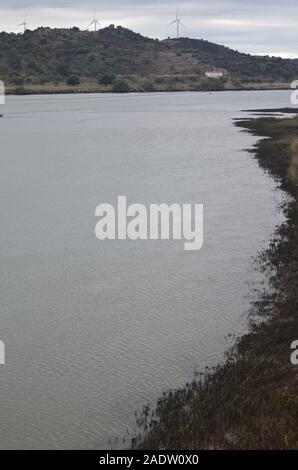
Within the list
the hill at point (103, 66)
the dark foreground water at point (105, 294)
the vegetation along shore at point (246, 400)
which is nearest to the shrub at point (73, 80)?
the hill at point (103, 66)

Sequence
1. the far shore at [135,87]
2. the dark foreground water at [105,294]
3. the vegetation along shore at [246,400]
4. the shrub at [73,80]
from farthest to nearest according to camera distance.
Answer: the shrub at [73,80], the far shore at [135,87], the dark foreground water at [105,294], the vegetation along shore at [246,400]

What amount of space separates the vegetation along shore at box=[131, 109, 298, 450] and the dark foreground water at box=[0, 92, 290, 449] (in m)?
0.44

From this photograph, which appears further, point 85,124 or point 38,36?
point 38,36

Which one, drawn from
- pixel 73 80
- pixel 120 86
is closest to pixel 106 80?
pixel 120 86

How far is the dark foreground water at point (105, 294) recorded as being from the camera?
33.0 feet

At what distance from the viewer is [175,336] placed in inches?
487

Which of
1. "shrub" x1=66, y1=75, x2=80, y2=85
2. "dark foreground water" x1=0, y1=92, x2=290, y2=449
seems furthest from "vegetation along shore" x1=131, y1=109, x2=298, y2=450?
"shrub" x1=66, y1=75, x2=80, y2=85

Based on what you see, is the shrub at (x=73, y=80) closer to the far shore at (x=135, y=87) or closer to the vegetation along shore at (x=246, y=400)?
the far shore at (x=135, y=87)

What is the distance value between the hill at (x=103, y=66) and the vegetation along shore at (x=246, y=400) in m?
115

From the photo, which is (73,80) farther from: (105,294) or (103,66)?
(105,294)

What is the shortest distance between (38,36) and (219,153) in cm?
14397

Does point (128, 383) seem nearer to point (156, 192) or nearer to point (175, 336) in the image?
point (175, 336)

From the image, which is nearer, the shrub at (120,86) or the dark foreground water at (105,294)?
the dark foreground water at (105,294)
